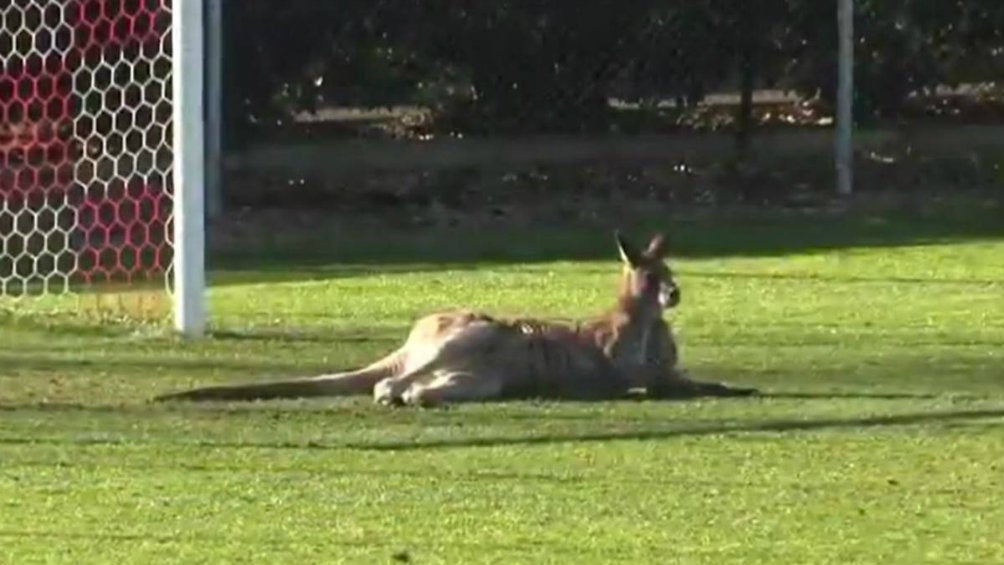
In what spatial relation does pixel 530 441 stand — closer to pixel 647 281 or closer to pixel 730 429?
pixel 730 429

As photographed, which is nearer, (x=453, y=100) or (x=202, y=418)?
(x=202, y=418)

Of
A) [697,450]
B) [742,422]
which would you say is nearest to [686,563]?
[697,450]

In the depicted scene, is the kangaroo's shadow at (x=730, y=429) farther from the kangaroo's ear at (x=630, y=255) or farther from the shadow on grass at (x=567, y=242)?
the shadow on grass at (x=567, y=242)

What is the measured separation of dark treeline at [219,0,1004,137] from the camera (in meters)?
18.3

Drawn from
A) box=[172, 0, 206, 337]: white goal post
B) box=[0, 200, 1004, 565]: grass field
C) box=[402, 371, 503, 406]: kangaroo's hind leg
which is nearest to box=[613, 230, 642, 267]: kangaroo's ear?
box=[0, 200, 1004, 565]: grass field

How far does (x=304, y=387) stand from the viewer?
9.73 m

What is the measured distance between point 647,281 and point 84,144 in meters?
4.95

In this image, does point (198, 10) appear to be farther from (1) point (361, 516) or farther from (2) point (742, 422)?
(1) point (361, 516)

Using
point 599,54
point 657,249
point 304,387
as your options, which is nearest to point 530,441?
point 304,387

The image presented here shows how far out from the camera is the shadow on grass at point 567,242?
14609mm

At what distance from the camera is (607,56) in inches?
744

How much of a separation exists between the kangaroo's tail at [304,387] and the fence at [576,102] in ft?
21.8

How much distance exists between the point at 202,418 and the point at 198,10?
3000mm

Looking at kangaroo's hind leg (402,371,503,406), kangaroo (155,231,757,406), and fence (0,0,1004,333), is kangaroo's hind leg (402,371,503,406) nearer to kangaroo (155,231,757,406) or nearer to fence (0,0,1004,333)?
kangaroo (155,231,757,406)
